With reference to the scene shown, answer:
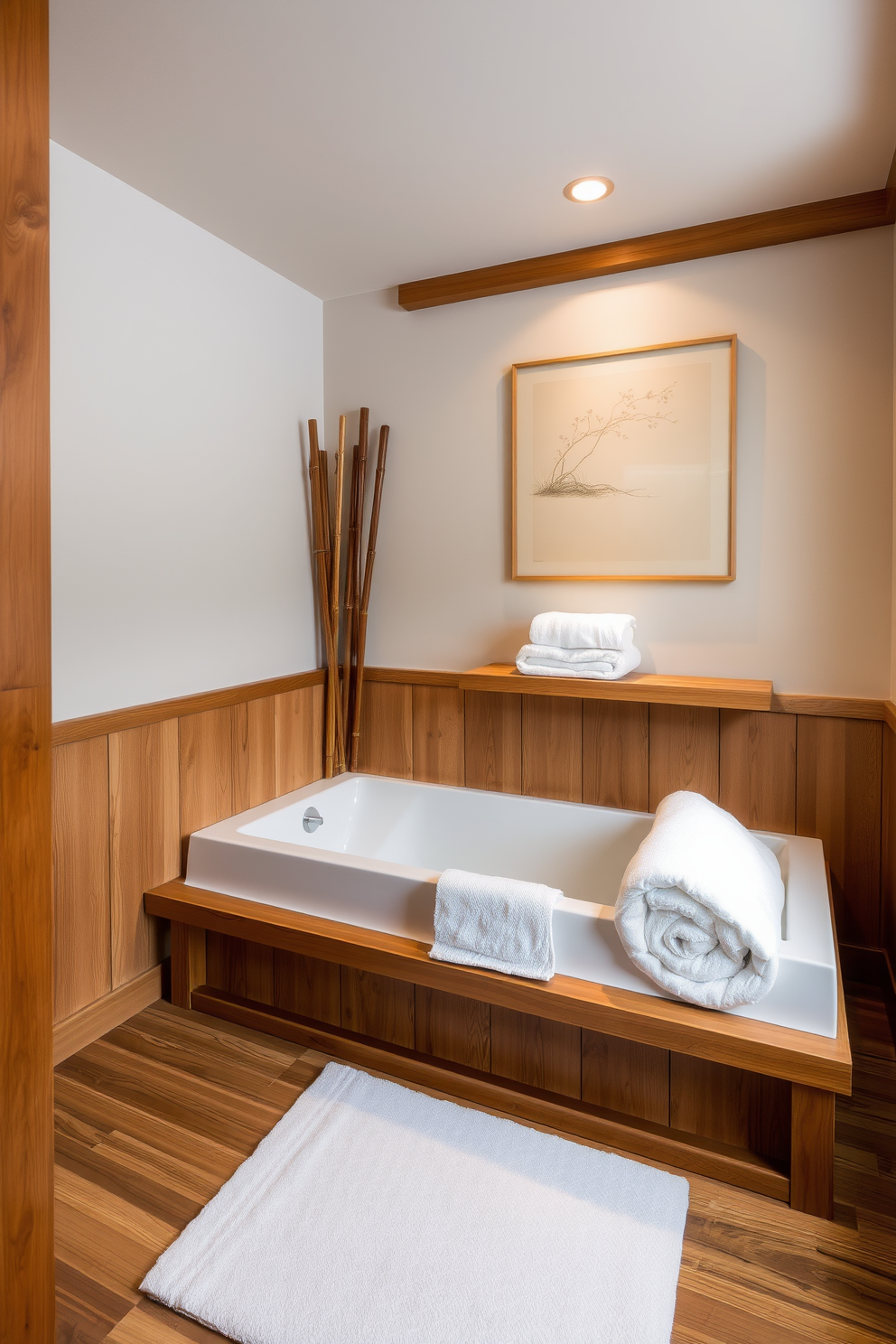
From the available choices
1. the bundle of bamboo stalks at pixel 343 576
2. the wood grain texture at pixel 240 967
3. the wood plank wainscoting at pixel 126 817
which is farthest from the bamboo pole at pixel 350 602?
the wood grain texture at pixel 240 967

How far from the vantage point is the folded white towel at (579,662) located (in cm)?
230

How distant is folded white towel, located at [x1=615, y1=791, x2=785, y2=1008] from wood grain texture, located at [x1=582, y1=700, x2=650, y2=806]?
2.66 ft

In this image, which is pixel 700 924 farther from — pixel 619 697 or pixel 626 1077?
pixel 619 697

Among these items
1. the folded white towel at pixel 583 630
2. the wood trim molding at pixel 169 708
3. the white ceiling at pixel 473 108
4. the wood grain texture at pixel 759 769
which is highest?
the white ceiling at pixel 473 108

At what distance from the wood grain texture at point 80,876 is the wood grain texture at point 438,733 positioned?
45.0 inches

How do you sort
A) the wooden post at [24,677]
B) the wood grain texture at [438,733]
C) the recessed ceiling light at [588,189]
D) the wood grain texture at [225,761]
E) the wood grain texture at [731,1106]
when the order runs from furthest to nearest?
1. the wood grain texture at [438,733]
2. the wood grain texture at [225,761]
3. the recessed ceiling light at [588,189]
4. the wood grain texture at [731,1106]
5. the wooden post at [24,677]

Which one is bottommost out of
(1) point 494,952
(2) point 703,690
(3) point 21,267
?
(1) point 494,952

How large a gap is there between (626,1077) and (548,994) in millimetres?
290

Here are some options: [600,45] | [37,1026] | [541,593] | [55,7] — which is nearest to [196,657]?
[541,593]

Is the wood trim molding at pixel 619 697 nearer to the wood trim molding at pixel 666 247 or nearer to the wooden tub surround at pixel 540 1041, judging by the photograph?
the wooden tub surround at pixel 540 1041

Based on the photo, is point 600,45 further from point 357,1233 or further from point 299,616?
point 357,1233

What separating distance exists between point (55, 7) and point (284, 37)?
0.42m

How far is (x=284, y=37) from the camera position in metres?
1.51

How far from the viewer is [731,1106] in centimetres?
161
